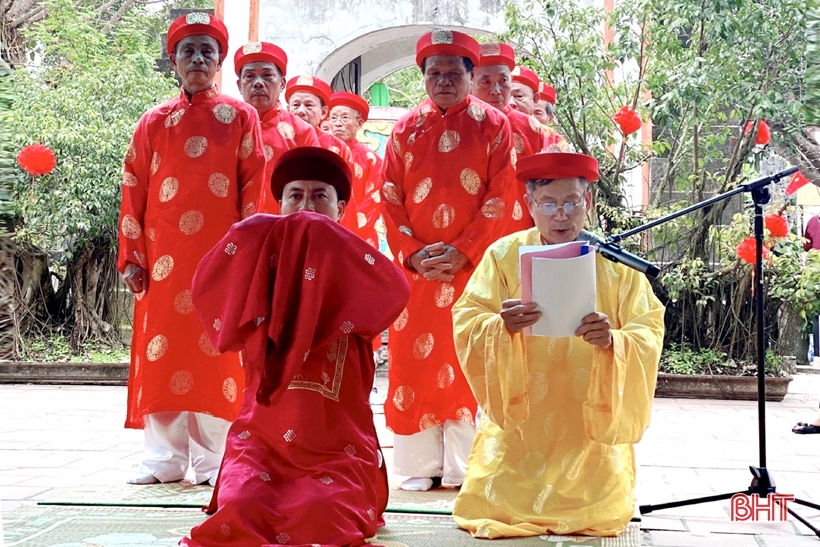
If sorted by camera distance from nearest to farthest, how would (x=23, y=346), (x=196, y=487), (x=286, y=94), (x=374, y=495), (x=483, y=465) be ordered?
(x=374, y=495), (x=483, y=465), (x=196, y=487), (x=286, y=94), (x=23, y=346)

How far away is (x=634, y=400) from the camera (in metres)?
2.91

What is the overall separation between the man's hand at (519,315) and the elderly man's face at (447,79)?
145 cm

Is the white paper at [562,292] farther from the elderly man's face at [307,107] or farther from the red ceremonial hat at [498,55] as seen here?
the elderly man's face at [307,107]

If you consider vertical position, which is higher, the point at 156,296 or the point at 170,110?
the point at 170,110

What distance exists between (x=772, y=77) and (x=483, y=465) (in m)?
5.81

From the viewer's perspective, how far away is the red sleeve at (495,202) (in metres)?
3.94

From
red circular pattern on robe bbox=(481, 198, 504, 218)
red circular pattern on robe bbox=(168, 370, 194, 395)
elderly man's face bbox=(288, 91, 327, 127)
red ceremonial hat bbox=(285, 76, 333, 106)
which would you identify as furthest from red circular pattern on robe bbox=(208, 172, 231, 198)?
red ceremonial hat bbox=(285, 76, 333, 106)

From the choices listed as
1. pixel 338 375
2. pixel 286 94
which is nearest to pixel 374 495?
pixel 338 375

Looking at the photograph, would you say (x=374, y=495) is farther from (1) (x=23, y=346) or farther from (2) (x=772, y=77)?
(1) (x=23, y=346)

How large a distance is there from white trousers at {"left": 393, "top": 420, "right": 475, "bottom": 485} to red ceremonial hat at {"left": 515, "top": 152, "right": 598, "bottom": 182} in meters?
1.28

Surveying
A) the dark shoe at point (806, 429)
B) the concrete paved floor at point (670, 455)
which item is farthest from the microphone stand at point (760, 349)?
the dark shoe at point (806, 429)

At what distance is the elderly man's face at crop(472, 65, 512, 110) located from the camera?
4.71 metres

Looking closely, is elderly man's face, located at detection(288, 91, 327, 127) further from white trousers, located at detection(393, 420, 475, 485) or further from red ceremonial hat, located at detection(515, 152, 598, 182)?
red ceremonial hat, located at detection(515, 152, 598, 182)

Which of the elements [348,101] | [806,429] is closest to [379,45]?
[348,101]
